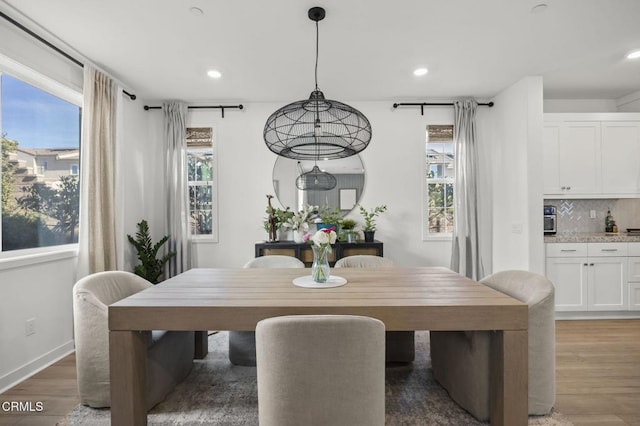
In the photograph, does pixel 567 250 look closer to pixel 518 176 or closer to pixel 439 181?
pixel 518 176

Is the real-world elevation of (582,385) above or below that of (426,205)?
below

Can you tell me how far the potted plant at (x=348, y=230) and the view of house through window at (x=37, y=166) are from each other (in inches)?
106

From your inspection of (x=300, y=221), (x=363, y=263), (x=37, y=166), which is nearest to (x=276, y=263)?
(x=363, y=263)

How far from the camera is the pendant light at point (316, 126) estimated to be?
6.10 feet

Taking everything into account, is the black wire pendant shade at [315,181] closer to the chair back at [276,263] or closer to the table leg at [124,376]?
the chair back at [276,263]

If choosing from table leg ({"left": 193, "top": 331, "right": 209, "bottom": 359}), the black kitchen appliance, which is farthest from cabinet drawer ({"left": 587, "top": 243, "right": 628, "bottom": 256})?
table leg ({"left": 193, "top": 331, "right": 209, "bottom": 359})

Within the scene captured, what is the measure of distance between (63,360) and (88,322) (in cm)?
140

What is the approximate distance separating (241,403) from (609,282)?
3.91m

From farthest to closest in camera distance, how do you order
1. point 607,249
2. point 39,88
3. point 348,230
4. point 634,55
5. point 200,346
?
point 348,230, point 607,249, point 634,55, point 39,88, point 200,346

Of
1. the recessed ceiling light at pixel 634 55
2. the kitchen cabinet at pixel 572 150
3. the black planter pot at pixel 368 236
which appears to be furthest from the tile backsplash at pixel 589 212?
the black planter pot at pixel 368 236

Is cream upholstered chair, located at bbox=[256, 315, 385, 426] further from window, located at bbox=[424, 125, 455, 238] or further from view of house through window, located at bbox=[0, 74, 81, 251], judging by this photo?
window, located at bbox=[424, 125, 455, 238]

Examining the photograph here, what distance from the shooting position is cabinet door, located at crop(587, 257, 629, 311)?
136 inches

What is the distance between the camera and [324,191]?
407 cm

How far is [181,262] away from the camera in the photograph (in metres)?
3.95
